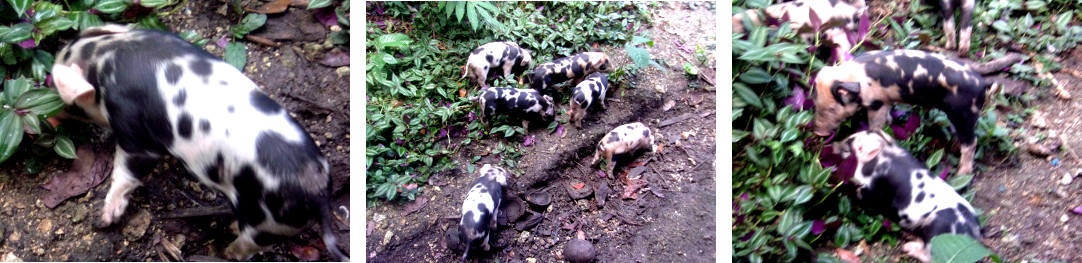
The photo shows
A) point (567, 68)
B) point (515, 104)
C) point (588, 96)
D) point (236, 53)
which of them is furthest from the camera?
point (567, 68)

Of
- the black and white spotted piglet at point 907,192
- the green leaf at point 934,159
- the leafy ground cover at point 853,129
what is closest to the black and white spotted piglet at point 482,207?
the leafy ground cover at point 853,129

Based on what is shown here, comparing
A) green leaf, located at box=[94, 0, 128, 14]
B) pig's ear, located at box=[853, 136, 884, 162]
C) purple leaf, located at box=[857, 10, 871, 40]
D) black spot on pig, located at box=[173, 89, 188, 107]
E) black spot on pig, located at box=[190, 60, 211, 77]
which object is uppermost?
green leaf, located at box=[94, 0, 128, 14]

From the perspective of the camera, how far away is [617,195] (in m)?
1.68

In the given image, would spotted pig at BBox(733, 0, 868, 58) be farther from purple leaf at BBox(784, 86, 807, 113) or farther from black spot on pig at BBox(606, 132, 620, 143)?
black spot on pig at BBox(606, 132, 620, 143)

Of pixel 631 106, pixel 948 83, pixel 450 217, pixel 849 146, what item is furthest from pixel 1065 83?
pixel 450 217

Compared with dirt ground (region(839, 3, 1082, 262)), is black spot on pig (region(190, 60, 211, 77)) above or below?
above

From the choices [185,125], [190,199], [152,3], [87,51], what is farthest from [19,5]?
[190,199]

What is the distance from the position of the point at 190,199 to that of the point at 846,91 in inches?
80.6

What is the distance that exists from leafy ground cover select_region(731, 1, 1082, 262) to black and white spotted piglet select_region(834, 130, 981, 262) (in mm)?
41

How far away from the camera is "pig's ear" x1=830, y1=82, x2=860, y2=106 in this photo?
162 cm

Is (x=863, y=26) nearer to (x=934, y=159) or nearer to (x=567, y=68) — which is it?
(x=934, y=159)

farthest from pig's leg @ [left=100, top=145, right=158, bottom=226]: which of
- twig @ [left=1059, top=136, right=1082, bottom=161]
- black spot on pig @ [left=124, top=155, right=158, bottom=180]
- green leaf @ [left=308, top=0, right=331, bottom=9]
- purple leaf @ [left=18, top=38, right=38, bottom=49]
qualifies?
twig @ [left=1059, top=136, right=1082, bottom=161]

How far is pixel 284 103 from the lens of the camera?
1500mm

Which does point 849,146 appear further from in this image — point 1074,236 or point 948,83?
point 1074,236
